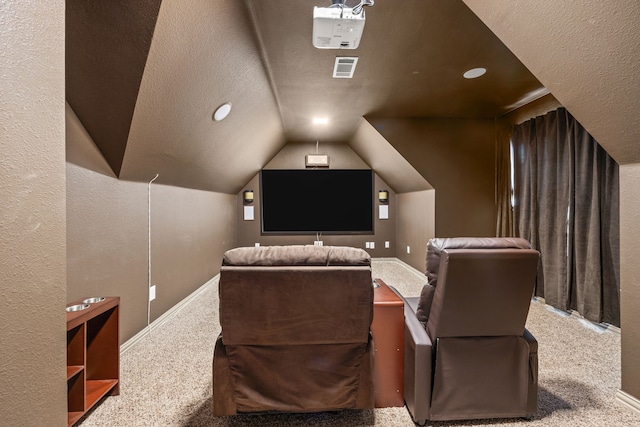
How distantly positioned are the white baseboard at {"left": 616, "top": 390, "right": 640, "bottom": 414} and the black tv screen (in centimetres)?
419

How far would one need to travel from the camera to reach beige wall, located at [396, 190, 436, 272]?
14.4 ft

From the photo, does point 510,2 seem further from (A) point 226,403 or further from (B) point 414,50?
(A) point 226,403

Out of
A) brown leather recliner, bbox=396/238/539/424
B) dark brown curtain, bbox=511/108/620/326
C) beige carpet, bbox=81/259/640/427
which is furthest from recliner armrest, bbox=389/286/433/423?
dark brown curtain, bbox=511/108/620/326

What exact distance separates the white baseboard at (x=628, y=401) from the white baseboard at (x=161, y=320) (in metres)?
3.36

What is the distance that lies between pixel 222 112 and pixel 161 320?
2.14 m

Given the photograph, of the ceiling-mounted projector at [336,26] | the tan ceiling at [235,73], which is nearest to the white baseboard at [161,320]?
the tan ceiling at [235,73]

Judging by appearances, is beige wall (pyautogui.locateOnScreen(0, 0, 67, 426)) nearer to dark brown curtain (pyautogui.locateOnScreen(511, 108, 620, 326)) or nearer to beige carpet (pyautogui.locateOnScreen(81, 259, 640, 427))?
beige carpet (pyautogui.locateOnScreen(81, 259, 640, 427))

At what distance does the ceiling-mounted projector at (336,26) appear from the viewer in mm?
1710

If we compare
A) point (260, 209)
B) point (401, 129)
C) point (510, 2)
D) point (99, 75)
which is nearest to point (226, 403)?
point (99, 75)

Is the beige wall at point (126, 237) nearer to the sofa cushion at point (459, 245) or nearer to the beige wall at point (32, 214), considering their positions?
the beige wall at point (32, 214)

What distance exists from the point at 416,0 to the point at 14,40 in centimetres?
197

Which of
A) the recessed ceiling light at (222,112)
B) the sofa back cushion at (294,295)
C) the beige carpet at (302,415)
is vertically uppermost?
the recessed ceiling light at (222,112)

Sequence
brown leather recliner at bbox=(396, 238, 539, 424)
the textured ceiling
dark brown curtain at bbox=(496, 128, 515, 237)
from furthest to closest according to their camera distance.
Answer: dark brown curtain at bbox=(496, 128, 515, 237) < brown leather recliner at bbox=(396, 238, 539, 424) < the textured ceiling

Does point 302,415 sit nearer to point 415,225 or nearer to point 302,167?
point 415,225
